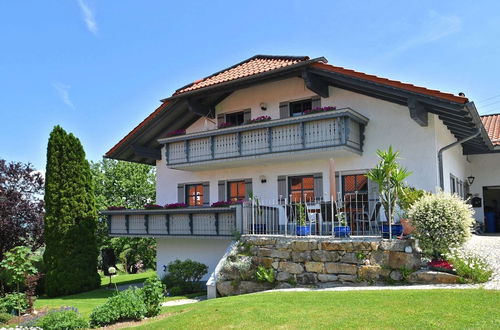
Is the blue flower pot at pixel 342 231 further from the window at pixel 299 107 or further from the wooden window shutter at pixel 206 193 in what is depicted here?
the wooden window shutter at pixel 206 193

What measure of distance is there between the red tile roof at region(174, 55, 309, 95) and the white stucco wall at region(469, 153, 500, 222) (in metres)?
9.71

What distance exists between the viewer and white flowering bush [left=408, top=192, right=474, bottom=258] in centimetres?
1144

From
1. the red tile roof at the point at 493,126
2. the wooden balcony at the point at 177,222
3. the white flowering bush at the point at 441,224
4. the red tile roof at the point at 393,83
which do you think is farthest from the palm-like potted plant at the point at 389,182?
the red tile roof at the point at 493,126

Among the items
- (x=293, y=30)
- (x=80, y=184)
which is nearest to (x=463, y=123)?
(x=293, y=30)

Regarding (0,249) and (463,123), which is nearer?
(463,123)

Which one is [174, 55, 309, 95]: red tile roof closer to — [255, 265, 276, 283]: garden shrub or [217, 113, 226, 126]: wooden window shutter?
[217, 113, 226, 126]: wooden window shutter

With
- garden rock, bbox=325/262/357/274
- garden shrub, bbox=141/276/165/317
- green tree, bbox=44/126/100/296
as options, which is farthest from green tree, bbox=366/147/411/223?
green tree, bbox=44/126/100/296

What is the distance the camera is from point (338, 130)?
15.9 meters

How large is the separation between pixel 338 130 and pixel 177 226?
24.0 ft

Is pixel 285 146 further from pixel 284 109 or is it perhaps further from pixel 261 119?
→ pixel 284 109

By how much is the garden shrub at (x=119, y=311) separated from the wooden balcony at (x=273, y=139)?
25.2 ft

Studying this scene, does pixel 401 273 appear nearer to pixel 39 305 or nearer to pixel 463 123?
pixel 463 123

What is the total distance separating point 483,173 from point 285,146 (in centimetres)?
1001

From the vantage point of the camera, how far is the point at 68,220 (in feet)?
69.0
